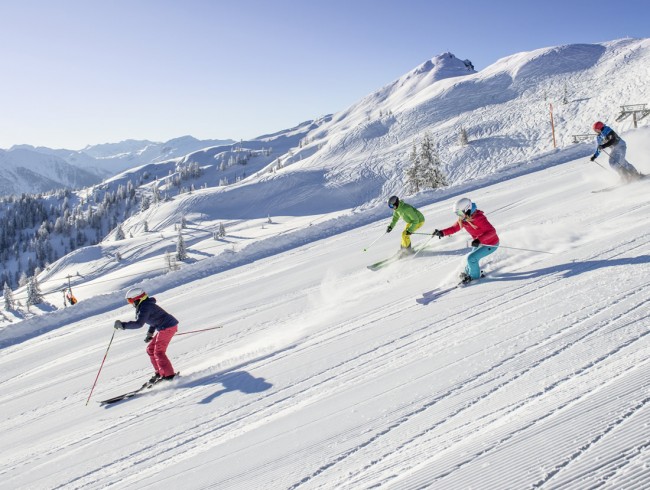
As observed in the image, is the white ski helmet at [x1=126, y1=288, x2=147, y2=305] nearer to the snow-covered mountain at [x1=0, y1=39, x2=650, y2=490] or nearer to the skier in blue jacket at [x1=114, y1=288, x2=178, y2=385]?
the skier in blue jacket at [x1=114, y1=288, x2=178, y2=385]

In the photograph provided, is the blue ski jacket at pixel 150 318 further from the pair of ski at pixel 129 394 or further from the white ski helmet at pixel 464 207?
the white ski helmet at pixel 464 207

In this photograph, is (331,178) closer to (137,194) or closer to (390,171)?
(390,171)

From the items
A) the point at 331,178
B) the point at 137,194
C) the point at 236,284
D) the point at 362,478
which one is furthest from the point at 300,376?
the point at 137,194

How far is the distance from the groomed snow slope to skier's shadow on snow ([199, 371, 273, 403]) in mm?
41

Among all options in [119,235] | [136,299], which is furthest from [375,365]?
[119,235]

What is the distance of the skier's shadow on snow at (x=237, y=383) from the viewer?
6.18 meters

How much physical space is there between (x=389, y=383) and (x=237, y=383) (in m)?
2.43

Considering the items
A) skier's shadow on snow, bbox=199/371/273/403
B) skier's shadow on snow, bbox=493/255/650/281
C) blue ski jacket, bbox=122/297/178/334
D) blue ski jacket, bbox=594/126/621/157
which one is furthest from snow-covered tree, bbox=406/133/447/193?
skier's shadow on snow, bbox=199/371/273/403

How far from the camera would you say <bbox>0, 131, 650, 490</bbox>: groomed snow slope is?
3820 mm

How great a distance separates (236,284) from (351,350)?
6.34 metres

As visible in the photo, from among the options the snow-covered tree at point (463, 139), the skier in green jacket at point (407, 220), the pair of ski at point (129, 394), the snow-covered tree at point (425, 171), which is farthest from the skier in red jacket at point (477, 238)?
the snow-covered tree at point (463, 139)

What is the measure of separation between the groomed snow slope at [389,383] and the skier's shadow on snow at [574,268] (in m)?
0.05

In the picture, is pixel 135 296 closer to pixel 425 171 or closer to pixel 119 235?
pixel 425 171

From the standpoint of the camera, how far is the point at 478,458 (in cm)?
370
